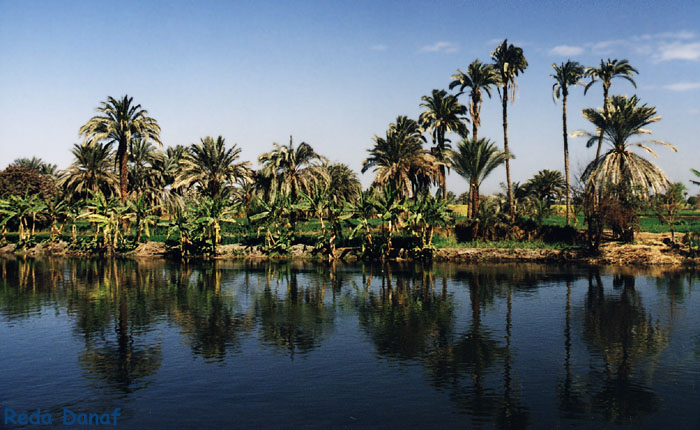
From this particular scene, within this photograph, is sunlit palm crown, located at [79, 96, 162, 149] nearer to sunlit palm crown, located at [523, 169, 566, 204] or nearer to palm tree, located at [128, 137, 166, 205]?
palm tree, located at [128, 137, 166, 205]

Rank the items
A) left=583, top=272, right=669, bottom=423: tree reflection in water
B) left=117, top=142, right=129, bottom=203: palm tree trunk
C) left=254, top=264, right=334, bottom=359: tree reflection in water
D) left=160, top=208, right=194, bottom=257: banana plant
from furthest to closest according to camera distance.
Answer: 1. left=117, top=142, right=129, bottom=203: palm tree trunk
2. left=160, top=208, right=194, bottom=257: banana plant
3. left=254, top=264, right=334, bottom=359: tree reflection in water
4. left=583, top=272, right=669, bottom=423: tree reflection in water

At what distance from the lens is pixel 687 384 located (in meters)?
13.1

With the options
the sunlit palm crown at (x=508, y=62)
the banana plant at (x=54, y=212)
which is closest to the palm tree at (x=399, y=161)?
the sunlit palm crown at (x=508, y=62)

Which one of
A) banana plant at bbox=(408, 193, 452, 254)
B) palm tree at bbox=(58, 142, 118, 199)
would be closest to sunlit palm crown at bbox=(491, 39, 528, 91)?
banana plant at bbox=(408, 193, 452, 254)

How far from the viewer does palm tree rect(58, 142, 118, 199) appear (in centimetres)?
6378

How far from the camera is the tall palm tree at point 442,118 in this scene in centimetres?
5859

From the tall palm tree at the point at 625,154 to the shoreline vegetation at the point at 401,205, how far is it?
0.10 m

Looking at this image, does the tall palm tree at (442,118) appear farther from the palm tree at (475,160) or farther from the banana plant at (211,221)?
the banana plant at (211,221)

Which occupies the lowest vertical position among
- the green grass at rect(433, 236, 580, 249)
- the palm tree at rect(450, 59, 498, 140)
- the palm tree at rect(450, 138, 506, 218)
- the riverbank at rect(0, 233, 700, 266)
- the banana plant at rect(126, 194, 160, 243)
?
the riverbank at rect(0, 233, 700, 266)

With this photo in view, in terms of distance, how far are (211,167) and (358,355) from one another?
1835 inches

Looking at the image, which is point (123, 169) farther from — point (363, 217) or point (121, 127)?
point (363, 217)

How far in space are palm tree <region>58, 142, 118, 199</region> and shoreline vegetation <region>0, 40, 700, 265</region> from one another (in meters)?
0.16

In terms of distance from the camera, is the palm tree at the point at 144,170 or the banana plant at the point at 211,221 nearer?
the banana plant at the point at 211,221

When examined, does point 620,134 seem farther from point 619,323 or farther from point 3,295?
point 3,295
